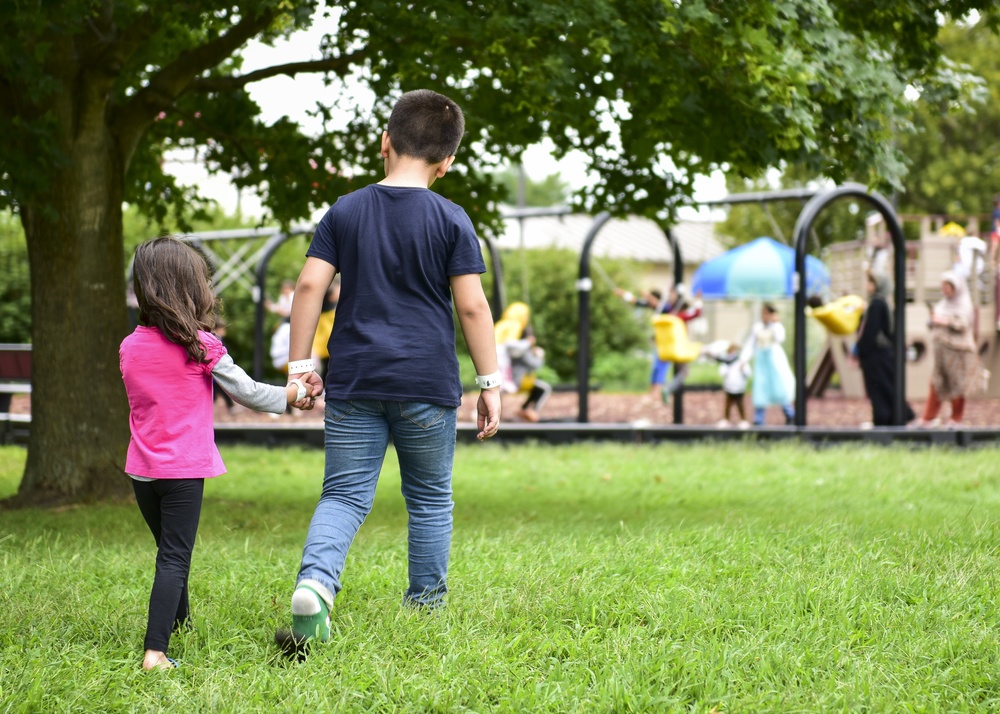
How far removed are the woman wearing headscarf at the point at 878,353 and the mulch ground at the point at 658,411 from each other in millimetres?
1589

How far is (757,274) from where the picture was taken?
20469 millimetres

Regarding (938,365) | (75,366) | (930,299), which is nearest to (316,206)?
(75,366)

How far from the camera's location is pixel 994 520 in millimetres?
6109

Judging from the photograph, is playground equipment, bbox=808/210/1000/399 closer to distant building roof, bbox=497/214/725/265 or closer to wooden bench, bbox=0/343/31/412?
wooden bench, bbox=0/343/31/412

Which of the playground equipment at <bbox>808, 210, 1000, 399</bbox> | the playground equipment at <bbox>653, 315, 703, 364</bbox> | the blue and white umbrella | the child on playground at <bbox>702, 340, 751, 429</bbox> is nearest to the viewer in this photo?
the child on playground at <bbox>702, 340, 751, 429</bbox>

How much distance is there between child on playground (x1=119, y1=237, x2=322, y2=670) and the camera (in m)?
3.48

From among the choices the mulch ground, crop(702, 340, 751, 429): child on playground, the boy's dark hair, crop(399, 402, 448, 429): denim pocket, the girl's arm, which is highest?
the boy's dark hair

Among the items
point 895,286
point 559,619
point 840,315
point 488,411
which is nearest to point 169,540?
point 488,411

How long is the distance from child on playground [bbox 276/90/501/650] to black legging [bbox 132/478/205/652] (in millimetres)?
361

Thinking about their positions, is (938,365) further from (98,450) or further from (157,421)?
(157,421)

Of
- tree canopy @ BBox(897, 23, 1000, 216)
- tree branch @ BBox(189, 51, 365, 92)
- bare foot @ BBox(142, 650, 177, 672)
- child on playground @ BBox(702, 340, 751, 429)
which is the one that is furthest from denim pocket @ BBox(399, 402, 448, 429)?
tree canopy @ BBox(897, 23, 1000, 216)

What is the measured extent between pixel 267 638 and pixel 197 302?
46.3 inches

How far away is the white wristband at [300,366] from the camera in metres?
3.64

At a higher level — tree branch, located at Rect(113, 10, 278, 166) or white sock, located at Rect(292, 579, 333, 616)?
tree branch, located at Rect(113, 10, 278, 166)
